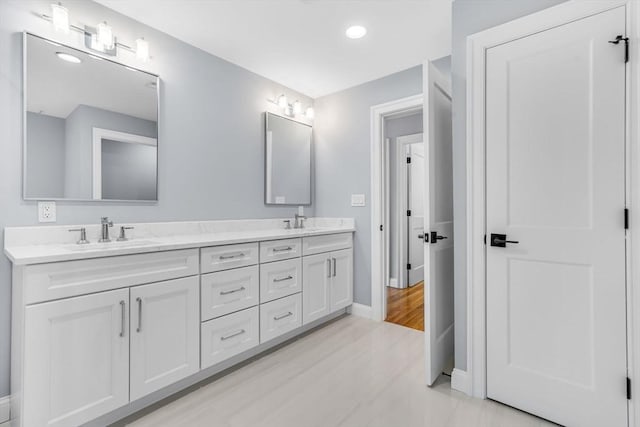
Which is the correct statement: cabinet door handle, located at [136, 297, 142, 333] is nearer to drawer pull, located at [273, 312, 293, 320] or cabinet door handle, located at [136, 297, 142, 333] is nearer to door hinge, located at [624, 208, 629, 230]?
drawer pull, located at [273, 312, 293, 320]

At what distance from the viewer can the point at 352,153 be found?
316 centimetres

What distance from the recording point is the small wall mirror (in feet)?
9.71

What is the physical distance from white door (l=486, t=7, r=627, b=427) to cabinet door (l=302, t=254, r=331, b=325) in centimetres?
137

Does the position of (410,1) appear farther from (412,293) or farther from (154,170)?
(412,293)

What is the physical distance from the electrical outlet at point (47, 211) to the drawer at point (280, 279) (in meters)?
1.26

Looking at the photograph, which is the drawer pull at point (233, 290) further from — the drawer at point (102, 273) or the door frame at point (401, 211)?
the door frame at point (401, 211)

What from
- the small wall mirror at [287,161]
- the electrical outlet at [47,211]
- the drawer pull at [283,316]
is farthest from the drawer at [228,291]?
the small wall mirror at [287,161]

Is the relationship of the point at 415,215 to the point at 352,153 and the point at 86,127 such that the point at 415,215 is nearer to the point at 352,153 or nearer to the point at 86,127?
the point at 352,153

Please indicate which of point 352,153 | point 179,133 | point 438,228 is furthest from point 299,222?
point 438,228

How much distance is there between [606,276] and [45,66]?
3.14 metres

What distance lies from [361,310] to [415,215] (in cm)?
202

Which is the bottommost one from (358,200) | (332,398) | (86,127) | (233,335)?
(332,398)

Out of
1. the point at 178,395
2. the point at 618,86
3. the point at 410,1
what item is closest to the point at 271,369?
the point at 178,395

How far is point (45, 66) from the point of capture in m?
1.70
